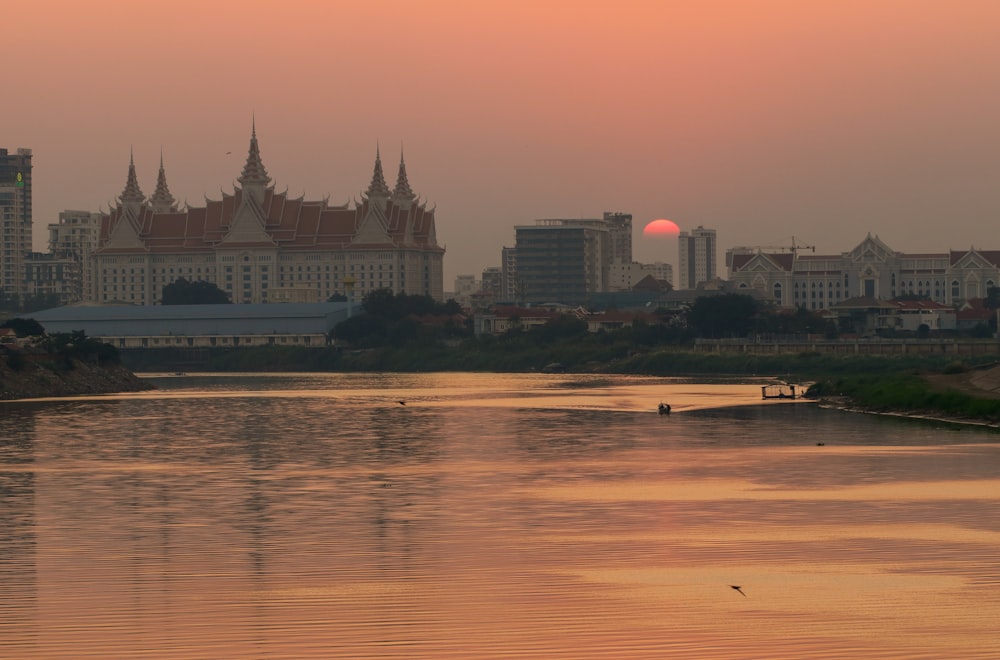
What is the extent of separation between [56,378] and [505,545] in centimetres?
7049

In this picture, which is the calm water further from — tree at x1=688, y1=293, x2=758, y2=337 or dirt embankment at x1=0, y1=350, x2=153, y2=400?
tree at x1=688, y1=293, x2=758, y2=337

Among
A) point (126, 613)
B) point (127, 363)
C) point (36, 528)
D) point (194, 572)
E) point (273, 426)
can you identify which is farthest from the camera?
point (127, 363)

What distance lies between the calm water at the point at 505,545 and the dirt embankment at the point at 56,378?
3540 centimetres

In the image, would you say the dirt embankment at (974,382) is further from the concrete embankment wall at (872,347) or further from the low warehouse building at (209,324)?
the low warehouse building at (209,324)

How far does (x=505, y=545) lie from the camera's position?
85.1 feet

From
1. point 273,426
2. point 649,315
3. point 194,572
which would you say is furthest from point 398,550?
point 649,315

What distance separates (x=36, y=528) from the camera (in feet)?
94.0

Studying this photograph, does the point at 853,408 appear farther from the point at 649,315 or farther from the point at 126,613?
the point at 649,315

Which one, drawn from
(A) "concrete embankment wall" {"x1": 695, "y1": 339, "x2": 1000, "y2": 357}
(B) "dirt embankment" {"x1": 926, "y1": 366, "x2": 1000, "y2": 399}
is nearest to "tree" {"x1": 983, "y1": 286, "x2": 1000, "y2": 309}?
(A) "concrete embankment wall" {"x1": 695, "y1": 339, "x2": 1000, "y2": 357}

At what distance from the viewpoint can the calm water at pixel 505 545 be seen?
18719 mm

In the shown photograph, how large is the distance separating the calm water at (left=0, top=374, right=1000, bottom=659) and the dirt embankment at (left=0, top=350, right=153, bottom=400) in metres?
35.4

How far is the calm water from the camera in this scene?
18.7m

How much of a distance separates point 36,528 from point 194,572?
21.6 ft

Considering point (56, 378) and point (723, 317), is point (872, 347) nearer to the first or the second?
point (723, 317)
